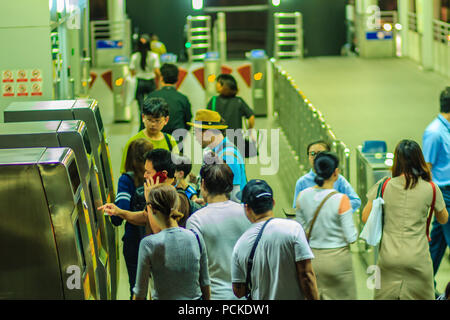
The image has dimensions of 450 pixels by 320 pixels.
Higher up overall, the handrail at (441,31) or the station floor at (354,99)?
the handrail at (441,31)

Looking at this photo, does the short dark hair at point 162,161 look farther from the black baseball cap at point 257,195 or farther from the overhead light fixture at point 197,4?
the overhead light fixture at point 197,4

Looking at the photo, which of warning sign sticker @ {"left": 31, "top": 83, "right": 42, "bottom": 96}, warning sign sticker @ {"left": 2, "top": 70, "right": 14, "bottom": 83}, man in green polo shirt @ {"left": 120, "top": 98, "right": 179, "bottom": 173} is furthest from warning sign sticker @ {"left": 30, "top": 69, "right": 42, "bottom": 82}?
man in green polo shirt @ {"left": 120, "top": 98, "right": 179, "bottom": 173}

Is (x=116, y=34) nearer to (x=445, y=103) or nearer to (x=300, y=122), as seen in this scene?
(x=300, y=122)

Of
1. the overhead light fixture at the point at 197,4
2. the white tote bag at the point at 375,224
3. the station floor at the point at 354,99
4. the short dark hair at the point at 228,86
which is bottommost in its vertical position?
the station floor at the point at 354,99

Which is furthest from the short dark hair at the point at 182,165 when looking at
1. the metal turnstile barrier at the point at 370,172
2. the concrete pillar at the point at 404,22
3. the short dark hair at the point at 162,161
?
the concrete pillar at the point at 404,22

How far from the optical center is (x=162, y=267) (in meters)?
4.43

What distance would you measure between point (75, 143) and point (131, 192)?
66cm

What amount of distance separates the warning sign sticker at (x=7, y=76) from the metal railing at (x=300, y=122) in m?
3.24

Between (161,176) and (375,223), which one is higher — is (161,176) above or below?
above

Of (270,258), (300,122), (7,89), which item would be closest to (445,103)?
(270,258)

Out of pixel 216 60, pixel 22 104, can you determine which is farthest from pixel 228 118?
pixel 216 60

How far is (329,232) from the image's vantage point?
512 centimetres

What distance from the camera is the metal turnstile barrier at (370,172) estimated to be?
23.1 ft
